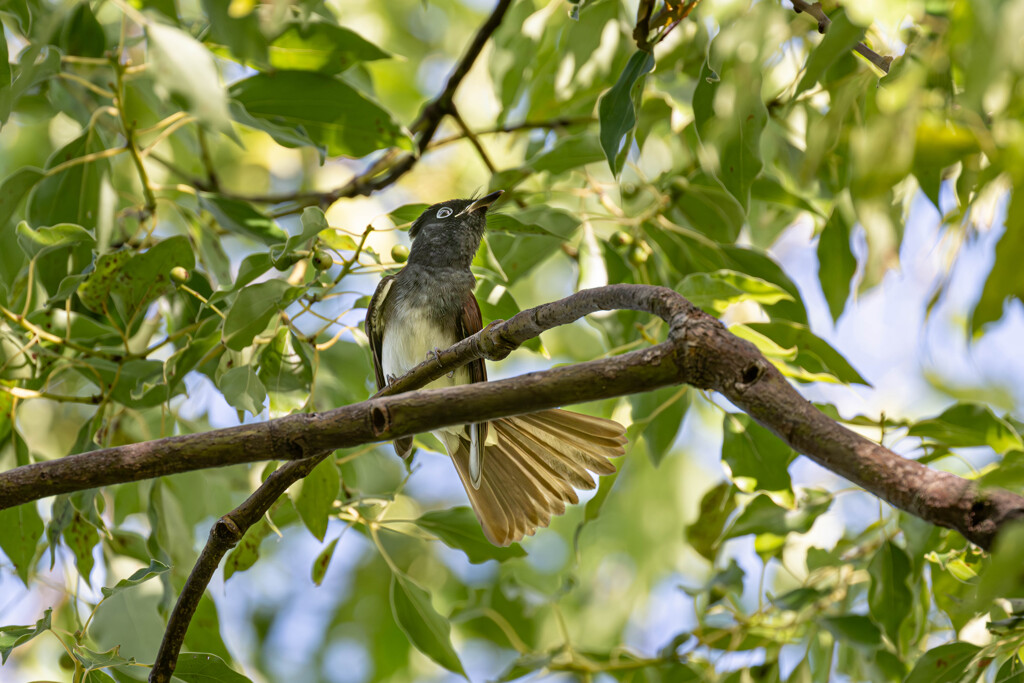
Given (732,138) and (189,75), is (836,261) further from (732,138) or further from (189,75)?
(189,75)

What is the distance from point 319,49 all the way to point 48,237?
120 centimetres

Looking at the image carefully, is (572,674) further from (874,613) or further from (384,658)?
(384,658)

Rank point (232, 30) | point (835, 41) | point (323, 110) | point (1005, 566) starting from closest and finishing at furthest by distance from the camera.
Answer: point (1005, 566) → point (232, 30) → point (835, 41) → point (323, 110)

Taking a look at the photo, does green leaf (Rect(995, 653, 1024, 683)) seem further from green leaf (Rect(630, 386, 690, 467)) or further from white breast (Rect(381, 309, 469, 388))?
white breast (Rect(381, 309, 469, 388))

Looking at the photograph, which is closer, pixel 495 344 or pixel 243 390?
pixel 495 344

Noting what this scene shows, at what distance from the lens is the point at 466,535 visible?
9.26 feet

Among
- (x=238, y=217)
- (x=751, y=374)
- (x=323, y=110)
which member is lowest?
(x=751, y=374)

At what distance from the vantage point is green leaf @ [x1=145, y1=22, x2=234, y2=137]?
6.01 ft

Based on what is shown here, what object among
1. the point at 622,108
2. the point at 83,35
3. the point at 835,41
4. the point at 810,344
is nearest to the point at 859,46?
the point at 835,41

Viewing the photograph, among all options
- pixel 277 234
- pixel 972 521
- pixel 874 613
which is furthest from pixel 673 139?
pixel 972 521

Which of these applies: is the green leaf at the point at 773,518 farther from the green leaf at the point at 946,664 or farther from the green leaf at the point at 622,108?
the green leaf at the point at 622,108

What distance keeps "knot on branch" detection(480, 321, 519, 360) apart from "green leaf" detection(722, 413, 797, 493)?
98 centimetres

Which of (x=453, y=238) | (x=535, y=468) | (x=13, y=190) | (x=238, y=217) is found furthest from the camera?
(x=453, y=238)

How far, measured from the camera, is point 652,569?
5.12 m
